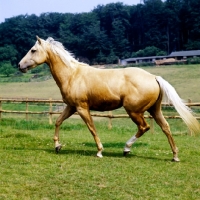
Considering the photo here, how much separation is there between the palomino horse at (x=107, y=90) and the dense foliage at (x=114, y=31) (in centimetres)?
6581

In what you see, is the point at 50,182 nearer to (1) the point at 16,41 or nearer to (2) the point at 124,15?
(1) the point at 16,41

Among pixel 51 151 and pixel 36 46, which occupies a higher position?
pixel 36 46

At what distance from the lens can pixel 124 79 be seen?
683cm

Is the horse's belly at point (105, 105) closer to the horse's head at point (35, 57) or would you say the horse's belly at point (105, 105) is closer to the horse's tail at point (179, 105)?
the horse's tail at point (179, 105)

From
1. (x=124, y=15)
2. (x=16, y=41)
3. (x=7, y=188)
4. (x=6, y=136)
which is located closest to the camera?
(x=7, y=188)

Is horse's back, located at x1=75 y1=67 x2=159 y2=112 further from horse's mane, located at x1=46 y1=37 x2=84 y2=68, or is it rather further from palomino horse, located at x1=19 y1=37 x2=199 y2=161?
horse's mane, located at x1=46 y1=37 x2=84 y2=68

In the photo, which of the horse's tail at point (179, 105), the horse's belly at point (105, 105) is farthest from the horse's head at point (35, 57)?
the horse's tail at point (179, 105)

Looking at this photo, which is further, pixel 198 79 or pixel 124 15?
pixel 124 15

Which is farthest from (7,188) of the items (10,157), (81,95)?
(81,95)

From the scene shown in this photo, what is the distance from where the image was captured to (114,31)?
88.8m

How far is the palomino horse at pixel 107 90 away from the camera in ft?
21.8

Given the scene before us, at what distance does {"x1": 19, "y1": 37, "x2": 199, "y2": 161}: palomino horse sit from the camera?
6.65 metres

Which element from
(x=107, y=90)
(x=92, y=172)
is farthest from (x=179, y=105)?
(x=92, y=172)

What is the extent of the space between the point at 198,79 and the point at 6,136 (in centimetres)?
3760
